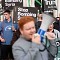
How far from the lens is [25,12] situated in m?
5.31

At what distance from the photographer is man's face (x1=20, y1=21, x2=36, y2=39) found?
200 cm

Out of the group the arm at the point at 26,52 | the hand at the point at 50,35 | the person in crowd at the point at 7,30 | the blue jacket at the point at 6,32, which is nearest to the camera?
the arm at the point at 26,52

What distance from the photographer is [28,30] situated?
2.02m

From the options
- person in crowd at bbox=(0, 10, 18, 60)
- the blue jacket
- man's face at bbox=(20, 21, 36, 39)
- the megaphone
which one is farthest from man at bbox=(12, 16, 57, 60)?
the blue jacket

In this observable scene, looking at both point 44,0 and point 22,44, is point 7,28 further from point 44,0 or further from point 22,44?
point 22,44

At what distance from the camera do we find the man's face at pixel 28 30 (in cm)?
200

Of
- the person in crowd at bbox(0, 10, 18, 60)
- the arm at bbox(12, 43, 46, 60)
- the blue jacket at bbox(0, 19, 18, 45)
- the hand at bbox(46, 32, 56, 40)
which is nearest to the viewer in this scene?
the arm at bbox(12, 43, 46, 60)

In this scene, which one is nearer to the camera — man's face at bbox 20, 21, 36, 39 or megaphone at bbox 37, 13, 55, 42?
man's face at bbox 20, 21, 36, 39

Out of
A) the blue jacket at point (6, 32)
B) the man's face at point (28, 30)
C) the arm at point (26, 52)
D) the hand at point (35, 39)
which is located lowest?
the blue jacket at point (6, 32)

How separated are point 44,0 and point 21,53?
14.2 ft

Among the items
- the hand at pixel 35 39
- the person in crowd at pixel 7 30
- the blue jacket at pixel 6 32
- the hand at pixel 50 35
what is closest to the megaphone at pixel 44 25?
the hand at pixel 50 35

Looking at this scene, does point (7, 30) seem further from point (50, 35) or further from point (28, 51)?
point (28, 51)

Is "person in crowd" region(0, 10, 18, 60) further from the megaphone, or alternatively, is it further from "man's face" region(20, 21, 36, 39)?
"man's face" region(20, 21, 36, 39)

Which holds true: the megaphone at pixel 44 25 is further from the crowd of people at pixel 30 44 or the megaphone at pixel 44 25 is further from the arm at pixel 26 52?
the arm at pixel 26 52
